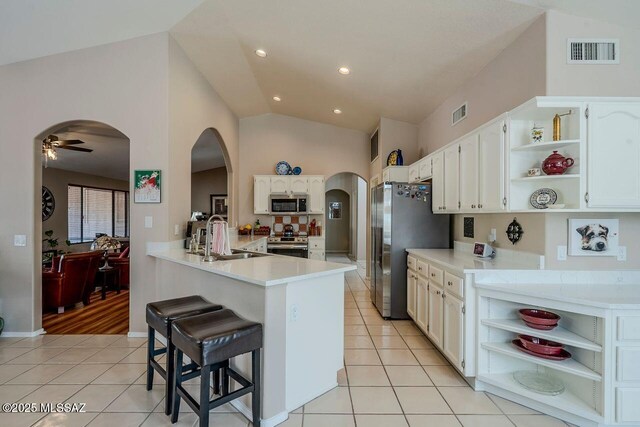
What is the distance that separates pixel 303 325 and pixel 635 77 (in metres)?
3.11

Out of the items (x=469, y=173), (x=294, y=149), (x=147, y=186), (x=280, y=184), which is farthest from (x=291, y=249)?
(x=469, y=173)

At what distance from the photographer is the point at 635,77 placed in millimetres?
2412

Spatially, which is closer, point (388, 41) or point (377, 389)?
point (377, 389)

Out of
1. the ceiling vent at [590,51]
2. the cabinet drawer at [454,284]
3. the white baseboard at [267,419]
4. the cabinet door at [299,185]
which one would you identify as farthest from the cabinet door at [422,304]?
the cabinet door at [299,185]

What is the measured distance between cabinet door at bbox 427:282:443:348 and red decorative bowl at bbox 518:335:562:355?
2.37 feet

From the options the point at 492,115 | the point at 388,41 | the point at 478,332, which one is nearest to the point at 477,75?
the point at 492,115

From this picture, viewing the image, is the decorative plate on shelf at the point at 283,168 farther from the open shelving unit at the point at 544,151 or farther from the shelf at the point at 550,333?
the shelf at the point at 550,333

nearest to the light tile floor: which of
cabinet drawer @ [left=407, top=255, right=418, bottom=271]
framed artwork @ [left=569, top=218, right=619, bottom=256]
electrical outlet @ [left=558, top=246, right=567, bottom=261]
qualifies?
cabinet drawer @ [left=407, top=255, right=418, bottom=271]

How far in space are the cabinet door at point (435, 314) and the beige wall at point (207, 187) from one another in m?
7.86

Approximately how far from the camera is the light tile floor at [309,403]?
2098 mm

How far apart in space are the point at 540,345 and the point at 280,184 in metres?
4.82

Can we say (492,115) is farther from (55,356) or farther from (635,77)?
(55,356)

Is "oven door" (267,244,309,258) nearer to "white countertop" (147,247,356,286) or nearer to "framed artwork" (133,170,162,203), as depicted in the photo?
"framed artwork" (133,170,162,203)

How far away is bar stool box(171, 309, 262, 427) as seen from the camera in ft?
5.82
